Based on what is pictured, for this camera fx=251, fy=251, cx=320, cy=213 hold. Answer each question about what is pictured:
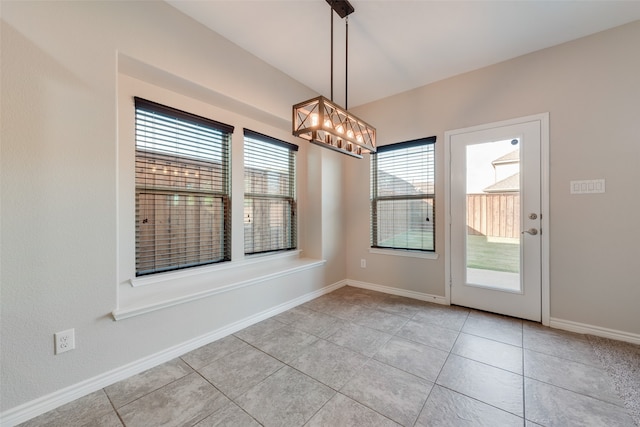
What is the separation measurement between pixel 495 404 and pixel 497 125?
267 centimetres

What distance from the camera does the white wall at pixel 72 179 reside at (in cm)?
144

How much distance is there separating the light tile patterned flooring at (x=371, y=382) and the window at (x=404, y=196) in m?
1.25

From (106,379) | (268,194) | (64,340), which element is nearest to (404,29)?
(268,194)

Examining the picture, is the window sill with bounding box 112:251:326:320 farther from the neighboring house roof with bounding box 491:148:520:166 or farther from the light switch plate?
the light switch plate

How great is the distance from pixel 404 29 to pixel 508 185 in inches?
77.5

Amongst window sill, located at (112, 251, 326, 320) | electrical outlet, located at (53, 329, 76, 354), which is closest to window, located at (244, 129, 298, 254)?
window sill, located at (112, 251, 326, 320)

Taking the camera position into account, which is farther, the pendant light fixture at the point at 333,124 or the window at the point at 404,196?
the window at the point at 404,196

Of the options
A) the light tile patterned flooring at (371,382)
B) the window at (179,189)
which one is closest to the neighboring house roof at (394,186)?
the light tile patterned flooring at (371,382)

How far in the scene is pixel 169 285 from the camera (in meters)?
2.27

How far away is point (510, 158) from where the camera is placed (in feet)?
9.12

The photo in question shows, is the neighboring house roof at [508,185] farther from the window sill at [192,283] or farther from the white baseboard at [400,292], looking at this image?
the window sill at [192,283]

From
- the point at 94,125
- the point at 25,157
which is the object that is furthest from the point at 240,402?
the point at 94,125

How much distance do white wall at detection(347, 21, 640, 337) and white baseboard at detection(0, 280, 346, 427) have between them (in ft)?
10.7

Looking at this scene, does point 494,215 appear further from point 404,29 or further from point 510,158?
point 404,29
